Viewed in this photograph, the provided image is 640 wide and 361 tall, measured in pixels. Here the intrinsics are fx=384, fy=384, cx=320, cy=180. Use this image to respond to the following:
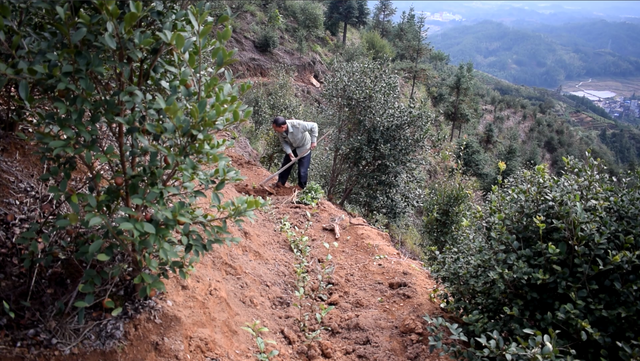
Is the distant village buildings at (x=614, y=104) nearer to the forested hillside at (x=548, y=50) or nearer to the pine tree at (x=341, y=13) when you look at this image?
the forested hillside at (x=548, y=50)

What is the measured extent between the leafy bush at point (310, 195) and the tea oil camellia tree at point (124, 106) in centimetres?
447

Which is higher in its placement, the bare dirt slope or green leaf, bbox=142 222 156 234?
green leaf, bbox=142 222 156 234

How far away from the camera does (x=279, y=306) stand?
3904mm

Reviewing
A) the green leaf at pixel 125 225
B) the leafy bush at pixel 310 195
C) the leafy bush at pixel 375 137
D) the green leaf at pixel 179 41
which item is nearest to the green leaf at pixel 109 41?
the green leaf at pixel 179 41

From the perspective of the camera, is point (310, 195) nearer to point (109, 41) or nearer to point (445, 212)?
point (445, 212)

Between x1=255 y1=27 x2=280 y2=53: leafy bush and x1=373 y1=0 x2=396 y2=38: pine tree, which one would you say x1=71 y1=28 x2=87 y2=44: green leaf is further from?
x1=373 y1=0 x2=396 y2=38: pine tree

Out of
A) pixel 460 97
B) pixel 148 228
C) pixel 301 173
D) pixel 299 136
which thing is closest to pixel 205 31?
pixel 148 228

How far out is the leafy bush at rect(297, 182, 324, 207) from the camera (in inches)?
267

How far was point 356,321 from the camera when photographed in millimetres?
3846

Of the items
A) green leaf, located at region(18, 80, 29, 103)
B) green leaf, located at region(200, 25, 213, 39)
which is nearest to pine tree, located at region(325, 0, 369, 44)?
green leaf, located at region(200, 25, 213, 39)

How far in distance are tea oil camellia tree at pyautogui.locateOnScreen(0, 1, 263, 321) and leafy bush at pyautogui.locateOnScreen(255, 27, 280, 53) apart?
24.6m

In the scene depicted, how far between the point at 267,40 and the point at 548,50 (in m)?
153

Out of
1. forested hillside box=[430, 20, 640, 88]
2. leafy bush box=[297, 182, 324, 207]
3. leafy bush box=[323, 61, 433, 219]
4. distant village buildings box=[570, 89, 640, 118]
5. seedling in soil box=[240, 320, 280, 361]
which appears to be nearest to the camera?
seedling in soil box=[240, 320, 280, 361]

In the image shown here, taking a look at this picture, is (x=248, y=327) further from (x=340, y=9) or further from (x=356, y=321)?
(x=340, y=9)
